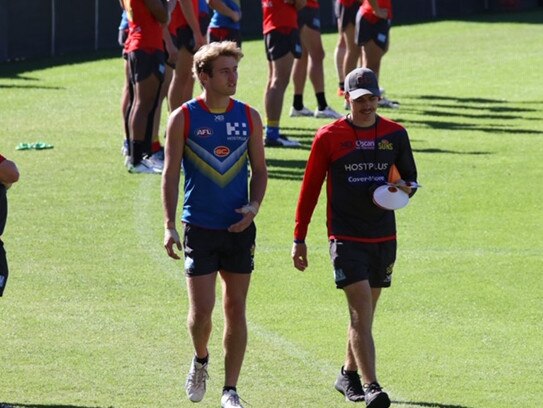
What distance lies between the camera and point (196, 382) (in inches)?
332

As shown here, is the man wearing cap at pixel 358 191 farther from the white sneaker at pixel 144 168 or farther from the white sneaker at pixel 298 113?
the white sneaker at pixel 298 113

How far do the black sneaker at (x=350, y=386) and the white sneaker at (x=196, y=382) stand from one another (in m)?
0.85

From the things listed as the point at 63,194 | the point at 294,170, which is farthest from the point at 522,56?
the point at 63,194

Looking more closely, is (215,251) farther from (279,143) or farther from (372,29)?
(372,29)

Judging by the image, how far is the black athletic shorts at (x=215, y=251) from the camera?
8.23 metres

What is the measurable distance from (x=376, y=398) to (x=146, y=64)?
7.76 m

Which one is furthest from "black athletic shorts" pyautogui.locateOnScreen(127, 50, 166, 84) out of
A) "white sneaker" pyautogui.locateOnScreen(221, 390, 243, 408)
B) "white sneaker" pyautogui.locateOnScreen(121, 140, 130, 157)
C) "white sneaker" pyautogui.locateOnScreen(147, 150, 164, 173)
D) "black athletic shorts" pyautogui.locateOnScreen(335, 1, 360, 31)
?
"white sneaker" pyautogui.locateOnScreen(221, 390, 243, 408)

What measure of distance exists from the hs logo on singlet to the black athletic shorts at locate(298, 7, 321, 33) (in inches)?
437

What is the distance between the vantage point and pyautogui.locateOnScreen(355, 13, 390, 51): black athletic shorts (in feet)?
62.1

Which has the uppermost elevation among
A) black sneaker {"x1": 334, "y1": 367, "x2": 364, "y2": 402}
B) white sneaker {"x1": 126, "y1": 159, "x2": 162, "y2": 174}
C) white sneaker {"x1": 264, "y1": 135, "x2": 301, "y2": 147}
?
black sneaker {"x1": 334, "y1": 367, "x2": 364, "y2": 402}

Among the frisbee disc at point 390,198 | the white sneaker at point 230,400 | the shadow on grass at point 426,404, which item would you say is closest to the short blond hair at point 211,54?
the frisbee disc at point 390,198

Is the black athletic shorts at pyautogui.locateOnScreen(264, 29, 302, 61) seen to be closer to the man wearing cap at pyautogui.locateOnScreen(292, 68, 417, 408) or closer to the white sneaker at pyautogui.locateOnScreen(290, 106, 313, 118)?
the white sneaker at pyautogui.locateOnScreen(290, 106, 313, 118)

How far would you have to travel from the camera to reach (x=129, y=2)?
1507 centimetres

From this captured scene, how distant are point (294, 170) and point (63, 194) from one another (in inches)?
99.8
